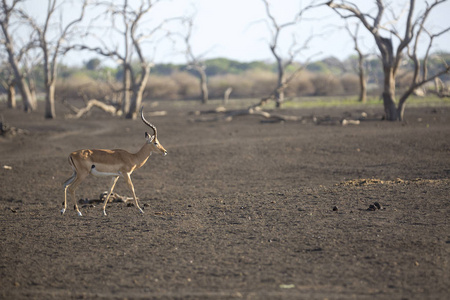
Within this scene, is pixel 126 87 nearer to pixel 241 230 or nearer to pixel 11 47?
pixel 11 47

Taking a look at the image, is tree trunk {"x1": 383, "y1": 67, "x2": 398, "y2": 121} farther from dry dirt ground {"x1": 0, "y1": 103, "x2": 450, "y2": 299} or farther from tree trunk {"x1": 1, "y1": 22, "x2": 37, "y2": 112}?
tree trunk {"x1": 1, "y1": 22, "x2": 37, "y2": 112}

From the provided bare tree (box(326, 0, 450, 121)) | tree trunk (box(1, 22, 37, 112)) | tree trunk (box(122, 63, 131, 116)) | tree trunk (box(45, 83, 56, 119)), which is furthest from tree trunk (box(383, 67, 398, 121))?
tree trunk (box(1, 22, 37, 112))

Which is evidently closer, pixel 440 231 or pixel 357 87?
pixel 440 231

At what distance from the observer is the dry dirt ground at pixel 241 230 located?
17.7 feet

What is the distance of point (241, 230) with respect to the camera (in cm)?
738

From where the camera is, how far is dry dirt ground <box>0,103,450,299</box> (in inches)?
213

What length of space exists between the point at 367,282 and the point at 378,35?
17722 millimetres

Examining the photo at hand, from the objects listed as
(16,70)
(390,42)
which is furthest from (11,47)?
(390,42)

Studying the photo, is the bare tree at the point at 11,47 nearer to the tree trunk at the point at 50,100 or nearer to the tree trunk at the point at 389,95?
the tree trunk at the point at 50,100

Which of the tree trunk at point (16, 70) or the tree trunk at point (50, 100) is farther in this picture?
the tree trunk at point (16, 70)

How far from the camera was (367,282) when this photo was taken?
5.32 metres

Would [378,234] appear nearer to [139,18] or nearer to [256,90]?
[139,18]

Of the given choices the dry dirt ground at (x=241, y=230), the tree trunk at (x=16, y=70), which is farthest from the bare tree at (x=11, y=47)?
the dry dirt ground at (x=241, y=230)

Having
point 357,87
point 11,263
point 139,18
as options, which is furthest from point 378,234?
point 357,87
